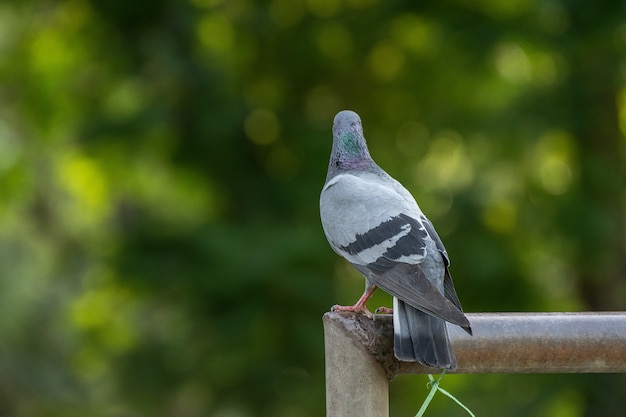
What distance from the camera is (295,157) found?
6.27 m

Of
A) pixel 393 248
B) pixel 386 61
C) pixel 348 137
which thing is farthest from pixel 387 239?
pixel 386 61

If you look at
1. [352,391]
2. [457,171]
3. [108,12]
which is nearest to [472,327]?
[352,391]

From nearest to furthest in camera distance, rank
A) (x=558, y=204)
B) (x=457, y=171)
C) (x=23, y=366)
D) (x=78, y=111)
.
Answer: (x=558, y=204), (x=78, y=111), (x=457, y=171), (x=23, y=366)

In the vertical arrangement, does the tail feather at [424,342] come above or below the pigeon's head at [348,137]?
below

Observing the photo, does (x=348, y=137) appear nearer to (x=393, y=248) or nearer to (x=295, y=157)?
(x=393, y=248)

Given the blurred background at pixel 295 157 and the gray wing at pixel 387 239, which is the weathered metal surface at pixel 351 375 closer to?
the gray wing at pixel 387 239

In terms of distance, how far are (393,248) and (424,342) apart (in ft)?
1.45

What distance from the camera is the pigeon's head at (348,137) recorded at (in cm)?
290

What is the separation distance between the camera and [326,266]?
6.05m

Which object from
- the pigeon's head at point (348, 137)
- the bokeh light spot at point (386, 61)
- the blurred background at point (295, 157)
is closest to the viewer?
the pigeon's head at point (348, 137)

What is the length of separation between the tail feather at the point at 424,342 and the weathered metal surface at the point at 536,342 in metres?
0.05

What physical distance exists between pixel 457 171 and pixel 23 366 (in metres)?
5.43

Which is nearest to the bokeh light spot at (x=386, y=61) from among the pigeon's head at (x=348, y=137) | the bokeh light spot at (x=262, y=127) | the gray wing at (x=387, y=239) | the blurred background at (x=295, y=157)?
the blurred background at (x=295, y=157)

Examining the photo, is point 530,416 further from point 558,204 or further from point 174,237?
point 174,237
